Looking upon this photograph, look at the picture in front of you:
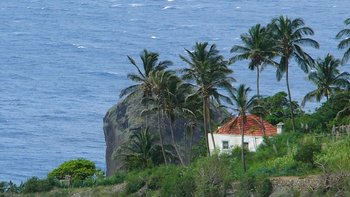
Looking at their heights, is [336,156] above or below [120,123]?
below

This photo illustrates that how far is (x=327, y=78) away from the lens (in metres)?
130

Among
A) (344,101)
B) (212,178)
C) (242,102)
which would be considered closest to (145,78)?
(242,102)

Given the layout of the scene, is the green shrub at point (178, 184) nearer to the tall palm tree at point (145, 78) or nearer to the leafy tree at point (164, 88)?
the tall palm tree at point (145, 78)

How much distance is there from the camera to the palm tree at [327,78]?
128625 millimetres

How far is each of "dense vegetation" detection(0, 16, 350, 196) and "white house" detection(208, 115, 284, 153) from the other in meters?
1.27

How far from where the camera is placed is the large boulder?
138 metres

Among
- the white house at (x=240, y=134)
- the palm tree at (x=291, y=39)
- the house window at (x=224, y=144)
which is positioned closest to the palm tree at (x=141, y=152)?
the white house at (x=240, y=134)

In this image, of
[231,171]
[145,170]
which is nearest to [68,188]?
[145,170]

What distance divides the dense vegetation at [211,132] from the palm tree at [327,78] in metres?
0.08

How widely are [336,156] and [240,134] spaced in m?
16.3

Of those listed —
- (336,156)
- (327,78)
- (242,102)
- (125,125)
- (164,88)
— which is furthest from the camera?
(125,125)

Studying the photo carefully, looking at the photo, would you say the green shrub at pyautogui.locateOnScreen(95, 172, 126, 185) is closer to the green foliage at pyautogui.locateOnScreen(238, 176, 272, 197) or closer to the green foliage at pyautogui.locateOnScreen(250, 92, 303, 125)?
the green foliage at pyautogui.locateOnScreen(238, 176, 272, 197)

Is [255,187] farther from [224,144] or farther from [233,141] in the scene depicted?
[224,144]

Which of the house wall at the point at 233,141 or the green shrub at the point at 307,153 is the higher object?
the house wall at the point at 233,141
